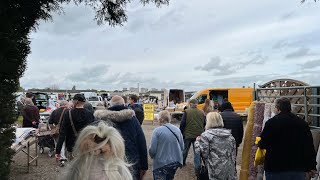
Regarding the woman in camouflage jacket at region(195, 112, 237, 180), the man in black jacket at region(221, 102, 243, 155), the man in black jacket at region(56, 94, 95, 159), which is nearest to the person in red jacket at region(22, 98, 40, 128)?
the man in black jacket at region(56, 94, 95, 159)

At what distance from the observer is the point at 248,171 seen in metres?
6.79

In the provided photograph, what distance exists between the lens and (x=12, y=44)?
4402 millimetres

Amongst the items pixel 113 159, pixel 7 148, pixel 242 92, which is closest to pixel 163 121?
pixel 7 148

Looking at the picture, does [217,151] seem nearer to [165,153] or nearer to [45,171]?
[165,153]

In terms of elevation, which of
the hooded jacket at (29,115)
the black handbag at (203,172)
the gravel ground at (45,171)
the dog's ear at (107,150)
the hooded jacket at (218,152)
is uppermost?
the dog's ear at (107,150)

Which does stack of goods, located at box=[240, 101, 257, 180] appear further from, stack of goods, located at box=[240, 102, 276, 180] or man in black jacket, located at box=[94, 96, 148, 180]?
man in black jacket, located at box=[94, 96, 148, 180]

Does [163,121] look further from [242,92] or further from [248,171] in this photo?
[242,92]

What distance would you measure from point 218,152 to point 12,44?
3551mm

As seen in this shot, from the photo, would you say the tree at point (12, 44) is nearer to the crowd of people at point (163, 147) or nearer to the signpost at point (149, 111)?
the crowd of people at point (163, 147)

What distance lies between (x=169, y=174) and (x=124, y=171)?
3811mm

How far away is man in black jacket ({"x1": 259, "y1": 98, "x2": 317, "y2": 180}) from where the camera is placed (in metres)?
4.83

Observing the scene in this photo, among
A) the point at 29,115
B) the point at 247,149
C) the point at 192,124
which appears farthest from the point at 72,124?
the point at 29,115

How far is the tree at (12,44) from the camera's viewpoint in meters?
4.36

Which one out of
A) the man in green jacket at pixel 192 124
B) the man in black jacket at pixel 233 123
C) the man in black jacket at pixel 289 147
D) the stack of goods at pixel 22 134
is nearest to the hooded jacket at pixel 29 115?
the stack of goods at pixel 22 134
